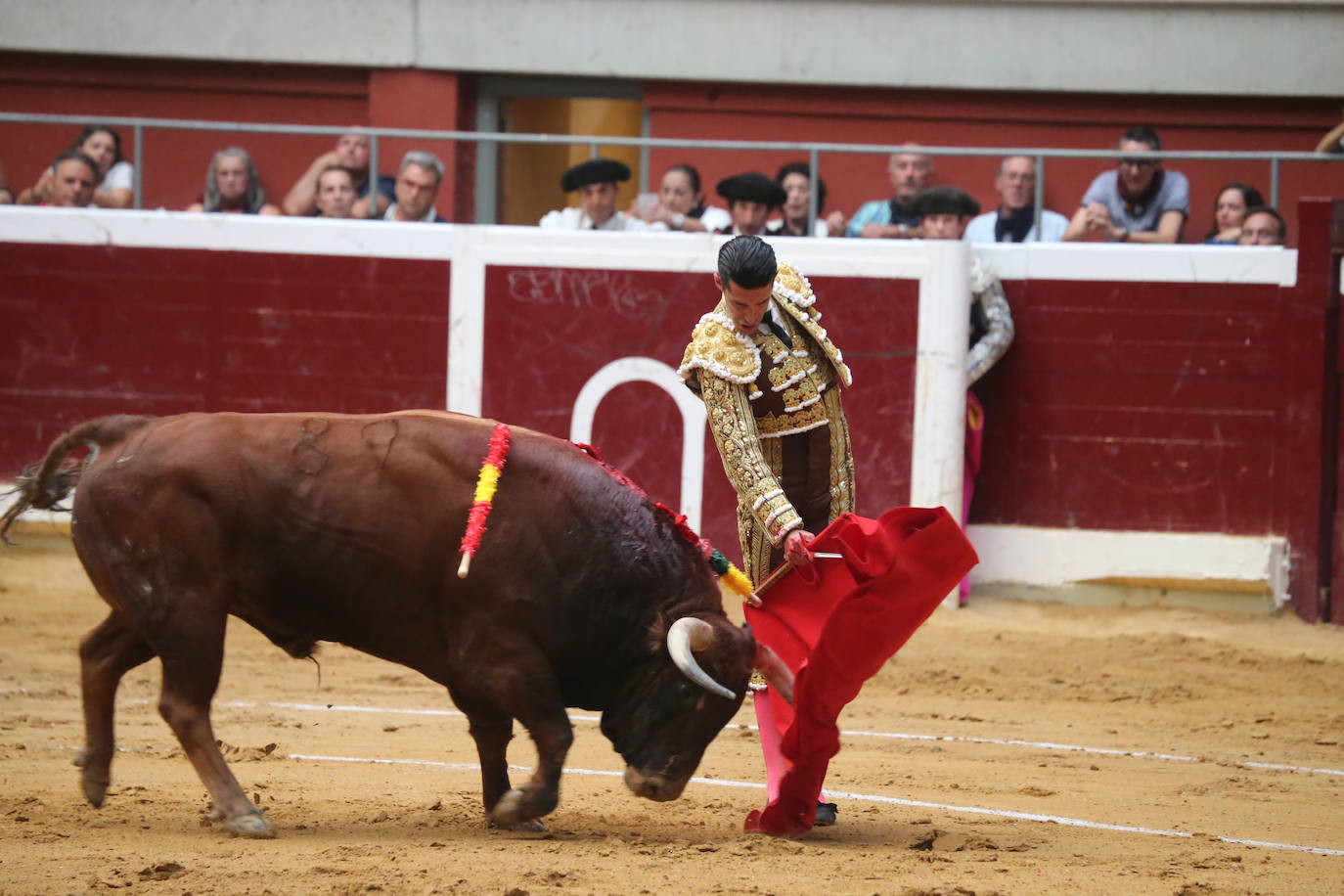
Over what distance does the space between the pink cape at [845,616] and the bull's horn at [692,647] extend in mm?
193

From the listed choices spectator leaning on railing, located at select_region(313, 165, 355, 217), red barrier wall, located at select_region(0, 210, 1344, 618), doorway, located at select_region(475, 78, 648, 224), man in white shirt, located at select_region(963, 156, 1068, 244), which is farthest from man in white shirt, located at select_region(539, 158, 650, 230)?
doorway, located at select_region(475, 78, 648, 224)

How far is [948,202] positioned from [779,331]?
4.11 meters

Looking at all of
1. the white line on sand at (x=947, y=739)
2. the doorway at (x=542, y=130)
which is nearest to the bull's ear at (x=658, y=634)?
the white line on sand at (x=947, y=739)

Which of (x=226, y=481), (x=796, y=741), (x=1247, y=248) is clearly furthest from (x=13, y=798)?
(x=1247, y=248)

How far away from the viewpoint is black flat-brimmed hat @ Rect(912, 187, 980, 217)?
810cm

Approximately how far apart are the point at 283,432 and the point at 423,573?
0.45 metres

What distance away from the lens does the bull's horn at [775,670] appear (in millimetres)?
4156

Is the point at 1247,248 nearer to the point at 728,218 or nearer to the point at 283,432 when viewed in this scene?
the point at 728,218

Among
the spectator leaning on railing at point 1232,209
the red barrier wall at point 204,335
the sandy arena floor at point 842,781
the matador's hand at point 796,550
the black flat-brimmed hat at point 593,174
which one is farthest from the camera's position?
the red barrier wall at point 204,335

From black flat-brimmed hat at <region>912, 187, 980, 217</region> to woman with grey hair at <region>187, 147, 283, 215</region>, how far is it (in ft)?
10.4

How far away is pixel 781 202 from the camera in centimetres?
804

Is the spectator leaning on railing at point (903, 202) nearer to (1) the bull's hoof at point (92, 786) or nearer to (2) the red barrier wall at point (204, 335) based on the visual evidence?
(2) the red barrier wall at point (204, 335)

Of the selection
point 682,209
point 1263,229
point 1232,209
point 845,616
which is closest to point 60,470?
point 845,616

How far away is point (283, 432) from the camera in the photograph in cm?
415
